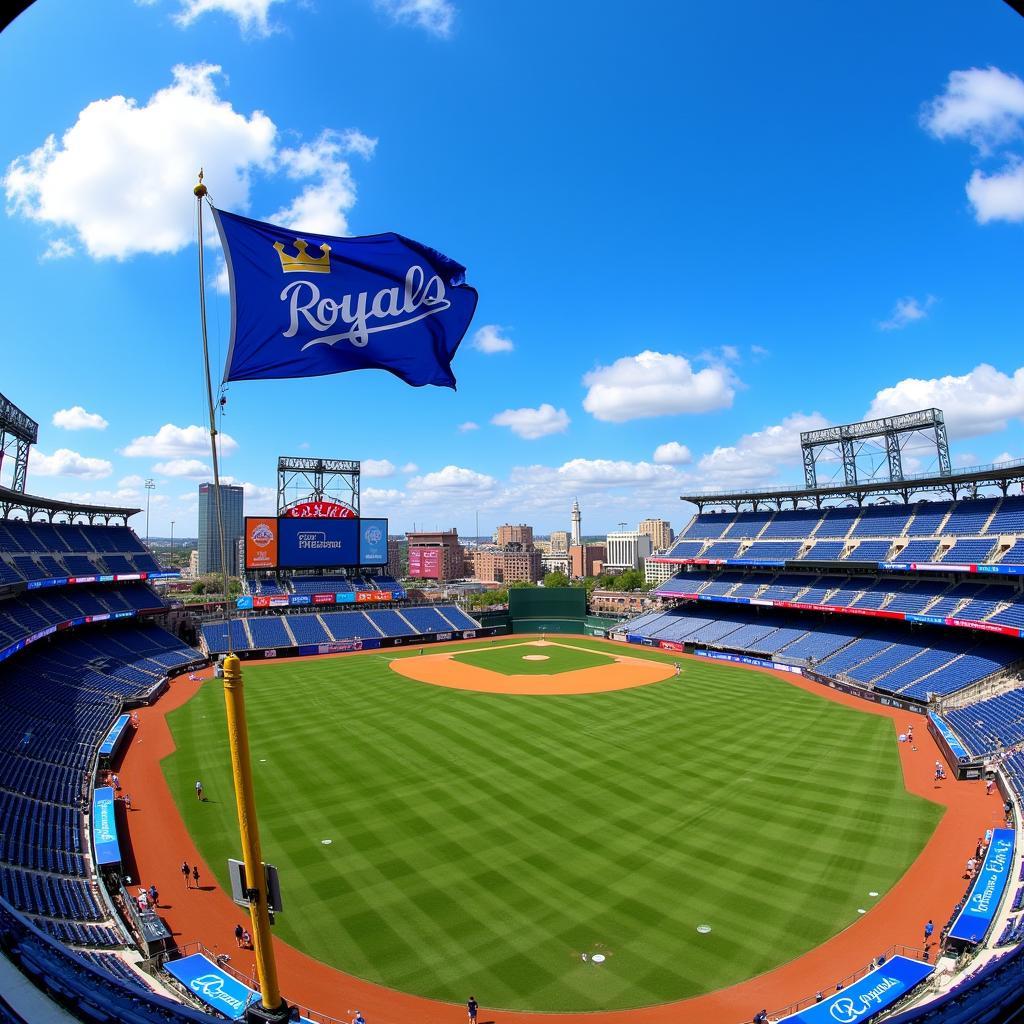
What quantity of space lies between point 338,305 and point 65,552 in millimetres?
54316

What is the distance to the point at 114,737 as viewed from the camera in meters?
33.2

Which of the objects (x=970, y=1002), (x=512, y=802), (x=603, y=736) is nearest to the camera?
(x=970, y=1002)

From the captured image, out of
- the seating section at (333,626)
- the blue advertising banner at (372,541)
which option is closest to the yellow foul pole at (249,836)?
the seating section at (333,626)

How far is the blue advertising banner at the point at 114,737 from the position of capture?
31.1 metres

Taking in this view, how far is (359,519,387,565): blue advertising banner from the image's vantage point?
71812 mm

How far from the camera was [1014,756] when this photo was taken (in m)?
28.5

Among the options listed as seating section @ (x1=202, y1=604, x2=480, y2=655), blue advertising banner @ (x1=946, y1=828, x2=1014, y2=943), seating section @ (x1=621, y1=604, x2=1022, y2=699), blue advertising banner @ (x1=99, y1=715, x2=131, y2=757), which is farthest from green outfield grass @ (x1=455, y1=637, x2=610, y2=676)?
blue advertising banner @ (x1=946, y1=828, x2=1014, y2=943)

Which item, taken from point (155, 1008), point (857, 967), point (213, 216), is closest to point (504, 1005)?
point (857, 967)

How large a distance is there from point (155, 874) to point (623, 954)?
15.5 m

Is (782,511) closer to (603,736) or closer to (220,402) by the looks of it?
(603,736)

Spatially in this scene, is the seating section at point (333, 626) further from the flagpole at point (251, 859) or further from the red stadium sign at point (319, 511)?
the flagpole at point (251, 859)

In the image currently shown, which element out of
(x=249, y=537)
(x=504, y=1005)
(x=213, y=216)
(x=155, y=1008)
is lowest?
(x=504, y=1005)

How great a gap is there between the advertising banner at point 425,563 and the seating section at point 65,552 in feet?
95.9

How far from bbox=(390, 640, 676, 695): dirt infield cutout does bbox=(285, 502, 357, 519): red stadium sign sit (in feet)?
59.8
